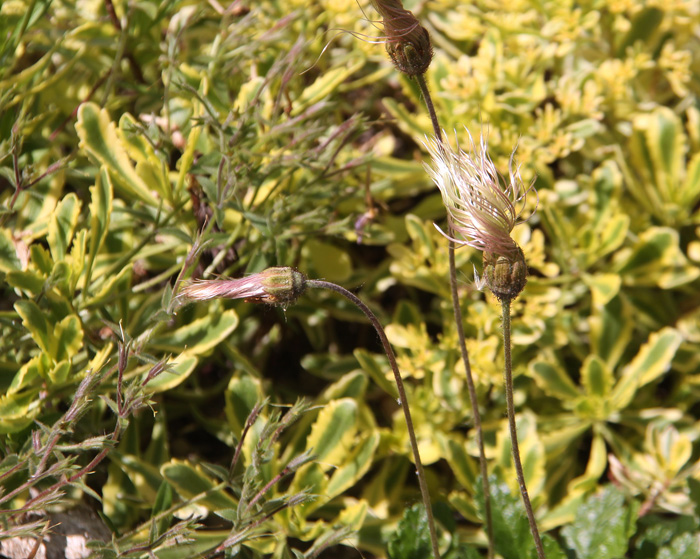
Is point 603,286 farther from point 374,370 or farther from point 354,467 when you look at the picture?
point 354,467

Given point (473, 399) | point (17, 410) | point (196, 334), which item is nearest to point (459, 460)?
point (473, 399)

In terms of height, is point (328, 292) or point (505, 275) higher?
point (505, 275)

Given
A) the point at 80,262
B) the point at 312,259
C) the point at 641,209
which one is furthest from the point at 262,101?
the point at 641,209

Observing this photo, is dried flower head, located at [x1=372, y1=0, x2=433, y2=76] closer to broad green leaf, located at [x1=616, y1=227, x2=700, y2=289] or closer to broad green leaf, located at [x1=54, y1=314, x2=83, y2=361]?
broad green leaf, located at [x1=54, y1=314, x2=83, y2=361]

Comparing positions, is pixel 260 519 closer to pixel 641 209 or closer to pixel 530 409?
pixel 530 409

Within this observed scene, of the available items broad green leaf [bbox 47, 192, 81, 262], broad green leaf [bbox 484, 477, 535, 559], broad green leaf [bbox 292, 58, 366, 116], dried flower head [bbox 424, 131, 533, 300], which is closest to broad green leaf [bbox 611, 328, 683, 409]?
broad green leaf [bbox 484, 477, 535, 559]
